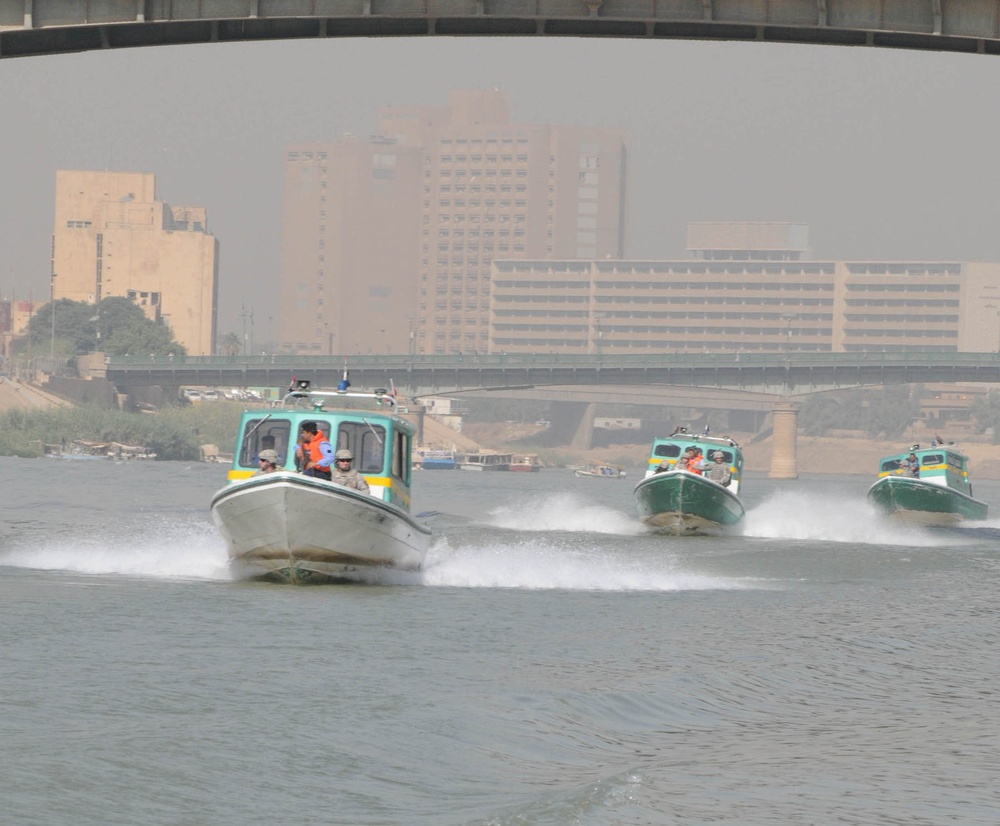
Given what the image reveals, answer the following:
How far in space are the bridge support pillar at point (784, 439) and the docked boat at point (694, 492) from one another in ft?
383

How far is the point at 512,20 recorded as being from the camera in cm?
4766

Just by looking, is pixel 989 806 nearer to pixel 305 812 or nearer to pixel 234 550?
pixel 305 812

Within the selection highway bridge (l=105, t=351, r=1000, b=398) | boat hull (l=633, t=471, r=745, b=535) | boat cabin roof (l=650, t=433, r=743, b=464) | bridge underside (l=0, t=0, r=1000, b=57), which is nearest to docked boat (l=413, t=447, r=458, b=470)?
highway bridge (l=105, t=351, r=1000, b=398)

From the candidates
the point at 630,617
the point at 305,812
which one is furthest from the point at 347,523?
the point at 305,812

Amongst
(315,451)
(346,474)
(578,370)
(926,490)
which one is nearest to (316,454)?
(315,451)

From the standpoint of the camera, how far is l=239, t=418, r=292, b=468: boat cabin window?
1171 inches

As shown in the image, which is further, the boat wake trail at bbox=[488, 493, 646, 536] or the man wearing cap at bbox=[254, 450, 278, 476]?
the boat wake trail at bbox=[488, 493, 646, 536]

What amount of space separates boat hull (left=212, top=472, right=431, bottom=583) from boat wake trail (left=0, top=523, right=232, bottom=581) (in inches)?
72.4

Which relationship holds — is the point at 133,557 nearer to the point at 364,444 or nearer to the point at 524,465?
the point at 364,444

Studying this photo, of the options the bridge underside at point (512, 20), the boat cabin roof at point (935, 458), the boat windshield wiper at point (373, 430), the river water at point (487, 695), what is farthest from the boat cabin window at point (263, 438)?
the boat cabin roof at point (935, 458)

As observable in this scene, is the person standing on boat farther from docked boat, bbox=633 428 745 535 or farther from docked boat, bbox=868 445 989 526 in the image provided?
docked boat, bbox=868 445 989 526

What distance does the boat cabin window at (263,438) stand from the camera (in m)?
Answer: 29.7

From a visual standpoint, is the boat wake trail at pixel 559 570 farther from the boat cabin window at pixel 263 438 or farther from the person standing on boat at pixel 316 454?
the person standing on boat at pixel 316 454

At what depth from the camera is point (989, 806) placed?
585 inches
